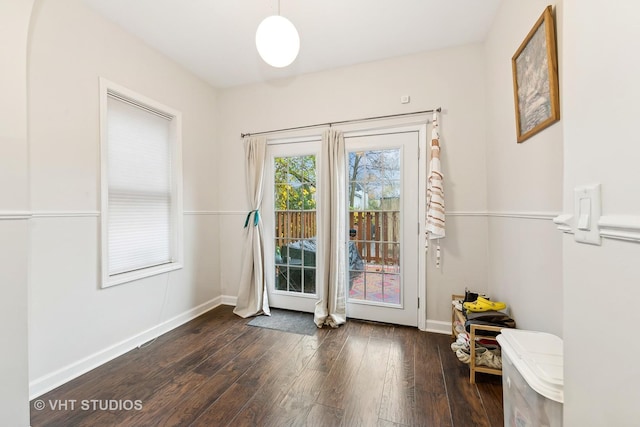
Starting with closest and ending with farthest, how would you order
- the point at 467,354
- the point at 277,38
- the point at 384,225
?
the point at 277,38
the point at 467,354
the point at 384,225

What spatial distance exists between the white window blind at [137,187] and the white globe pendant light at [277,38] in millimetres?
1497

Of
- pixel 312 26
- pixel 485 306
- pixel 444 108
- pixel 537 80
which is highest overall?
pixel 312 26

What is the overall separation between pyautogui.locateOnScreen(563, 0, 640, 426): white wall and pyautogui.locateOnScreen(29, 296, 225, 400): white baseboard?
8.95 feet

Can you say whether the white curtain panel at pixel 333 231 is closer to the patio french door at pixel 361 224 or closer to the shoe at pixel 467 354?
the patio french door at pixel 361 224

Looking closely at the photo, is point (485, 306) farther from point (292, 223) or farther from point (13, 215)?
point (13, 215)

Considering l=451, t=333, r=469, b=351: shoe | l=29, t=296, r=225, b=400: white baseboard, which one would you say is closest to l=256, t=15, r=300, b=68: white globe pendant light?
l=451, t=333, r=469, b=351: shoe

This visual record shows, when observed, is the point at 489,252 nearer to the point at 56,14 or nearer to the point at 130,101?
the point at 130,101

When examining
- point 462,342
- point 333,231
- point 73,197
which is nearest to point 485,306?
point 462,342

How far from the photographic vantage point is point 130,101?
234 cm

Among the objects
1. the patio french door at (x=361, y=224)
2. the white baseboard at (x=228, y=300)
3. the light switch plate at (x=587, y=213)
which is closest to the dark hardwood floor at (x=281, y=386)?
the patio french door at (x=361, y=224)

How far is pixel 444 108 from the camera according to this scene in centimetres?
250

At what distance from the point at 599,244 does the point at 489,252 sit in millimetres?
2008

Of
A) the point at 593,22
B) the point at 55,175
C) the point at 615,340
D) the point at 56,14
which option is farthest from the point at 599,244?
the point at 56,14

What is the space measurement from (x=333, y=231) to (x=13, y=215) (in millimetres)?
2210
